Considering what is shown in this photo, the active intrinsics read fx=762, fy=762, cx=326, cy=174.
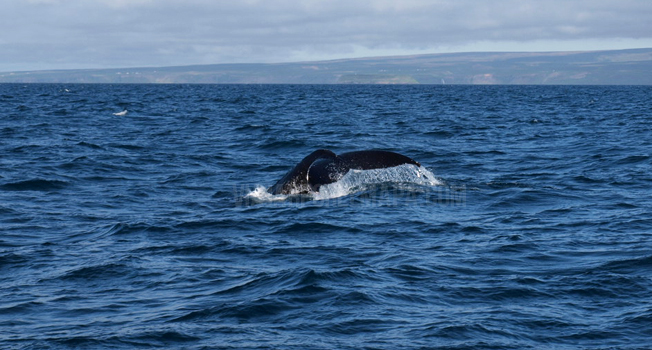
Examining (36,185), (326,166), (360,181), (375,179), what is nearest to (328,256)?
(326,166)

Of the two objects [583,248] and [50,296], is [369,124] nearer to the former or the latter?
[583,248]

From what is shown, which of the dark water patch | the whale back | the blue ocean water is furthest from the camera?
the dark water patch

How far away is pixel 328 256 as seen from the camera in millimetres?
9531

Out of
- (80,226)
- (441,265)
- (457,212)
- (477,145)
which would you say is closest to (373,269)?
(441,265)

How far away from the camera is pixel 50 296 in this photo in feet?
25.5

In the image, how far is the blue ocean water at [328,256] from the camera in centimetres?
666

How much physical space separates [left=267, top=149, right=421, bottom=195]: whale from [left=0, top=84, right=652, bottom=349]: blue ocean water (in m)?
0.26

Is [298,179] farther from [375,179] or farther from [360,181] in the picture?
[375,179]

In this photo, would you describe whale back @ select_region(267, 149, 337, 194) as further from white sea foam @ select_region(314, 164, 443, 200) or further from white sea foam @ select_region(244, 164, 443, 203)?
white sea foam @ select_region(314, 164, 443, 200)

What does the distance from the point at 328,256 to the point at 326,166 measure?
3.21m

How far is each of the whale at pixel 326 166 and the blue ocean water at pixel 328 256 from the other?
0.84ft

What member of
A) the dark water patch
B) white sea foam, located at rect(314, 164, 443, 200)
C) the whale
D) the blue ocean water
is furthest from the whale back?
the dark water patch

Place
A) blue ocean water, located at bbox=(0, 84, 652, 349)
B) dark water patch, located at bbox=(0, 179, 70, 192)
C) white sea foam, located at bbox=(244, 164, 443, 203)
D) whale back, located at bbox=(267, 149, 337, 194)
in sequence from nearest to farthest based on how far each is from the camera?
blue ocean water, located at bbox=(0, 84, 652, 349) → whale back, located at bbox=(267, 149, 337, 194) → white sea foam, located at bbox=(244, 164, 443, 203) → dark water patch, located at bbox=(0, 179, 70, 192)

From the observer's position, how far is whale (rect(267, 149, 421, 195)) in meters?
11.7
